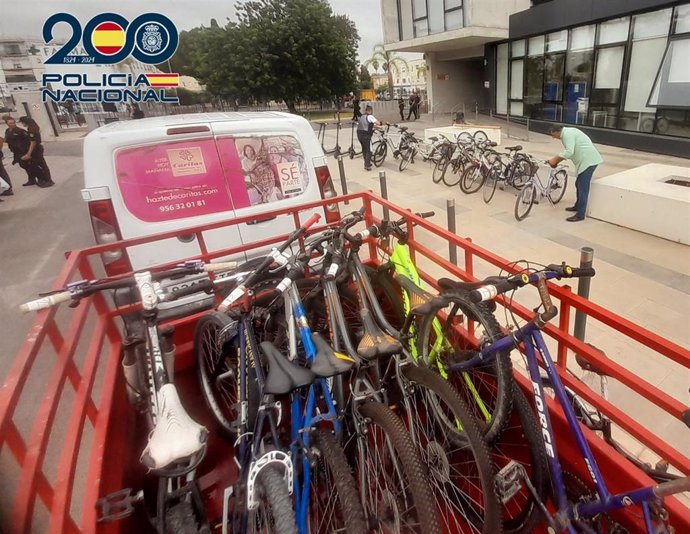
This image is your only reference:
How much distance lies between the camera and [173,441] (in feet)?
6.12

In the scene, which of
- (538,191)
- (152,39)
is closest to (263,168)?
(538,191)

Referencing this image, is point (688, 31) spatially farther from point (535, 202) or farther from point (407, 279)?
point (407, 279)

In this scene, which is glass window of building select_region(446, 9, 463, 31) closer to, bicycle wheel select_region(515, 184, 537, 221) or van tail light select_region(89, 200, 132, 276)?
bicycle wheel select_region(515, 184, 537, 221)

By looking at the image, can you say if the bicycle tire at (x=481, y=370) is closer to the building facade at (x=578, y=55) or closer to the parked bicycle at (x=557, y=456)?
the parked bicycle at (x=557, y=456)

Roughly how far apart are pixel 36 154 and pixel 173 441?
1480 centimetres

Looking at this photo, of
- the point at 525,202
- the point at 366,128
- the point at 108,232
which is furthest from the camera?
the point at 366,128

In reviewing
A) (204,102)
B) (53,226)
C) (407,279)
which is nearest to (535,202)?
(407,279)

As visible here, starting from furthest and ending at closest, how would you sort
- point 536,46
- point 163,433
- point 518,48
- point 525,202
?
point 518,48 < point 536,46 < point 525,202 < point 163,433

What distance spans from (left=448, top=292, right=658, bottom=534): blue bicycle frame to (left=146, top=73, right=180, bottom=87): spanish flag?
108 feet

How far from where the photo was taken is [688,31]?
35.5 ft

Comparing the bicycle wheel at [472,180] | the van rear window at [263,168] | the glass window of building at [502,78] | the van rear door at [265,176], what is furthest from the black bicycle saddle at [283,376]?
the glass window of building at [502,78]

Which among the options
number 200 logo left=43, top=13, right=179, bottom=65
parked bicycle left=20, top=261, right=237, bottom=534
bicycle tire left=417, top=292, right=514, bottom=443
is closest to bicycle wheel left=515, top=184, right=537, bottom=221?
bicycle tire left=417, top=292, right=514, bottom=443

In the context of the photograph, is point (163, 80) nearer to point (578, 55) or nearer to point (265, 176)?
point (578, 55)

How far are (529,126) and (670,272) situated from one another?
46.8 ft
